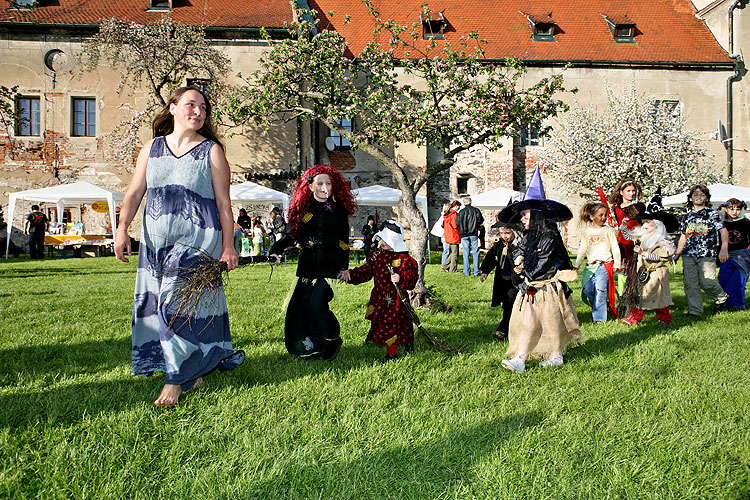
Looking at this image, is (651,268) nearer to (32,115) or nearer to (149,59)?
(149,59)

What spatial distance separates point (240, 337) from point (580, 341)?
141 inches

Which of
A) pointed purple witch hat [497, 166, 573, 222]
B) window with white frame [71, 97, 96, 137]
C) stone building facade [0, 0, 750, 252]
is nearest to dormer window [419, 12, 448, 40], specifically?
stone building facade [0, 0, 750, 252]

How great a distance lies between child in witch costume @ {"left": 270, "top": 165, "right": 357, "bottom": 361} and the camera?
516 cm

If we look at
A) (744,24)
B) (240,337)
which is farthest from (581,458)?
(744,24)

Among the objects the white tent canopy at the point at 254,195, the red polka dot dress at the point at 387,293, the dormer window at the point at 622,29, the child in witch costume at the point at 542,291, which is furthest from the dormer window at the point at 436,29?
the red polka dot dress at the point at 387,293

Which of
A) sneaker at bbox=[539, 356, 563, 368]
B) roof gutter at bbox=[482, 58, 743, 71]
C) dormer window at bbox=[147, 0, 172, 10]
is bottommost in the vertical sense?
sneaker at bbox=[539, 356, 563, 368]

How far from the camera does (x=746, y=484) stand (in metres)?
2.85

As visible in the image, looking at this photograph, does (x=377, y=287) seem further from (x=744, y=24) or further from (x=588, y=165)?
(x=744, y=24)

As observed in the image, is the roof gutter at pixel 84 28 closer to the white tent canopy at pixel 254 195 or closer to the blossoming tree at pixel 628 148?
the white tent canopy at pixel 254 195

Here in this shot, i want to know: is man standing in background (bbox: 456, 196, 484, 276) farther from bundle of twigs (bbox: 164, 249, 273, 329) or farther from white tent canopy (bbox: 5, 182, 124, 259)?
white tent canopy (bbox: 5, 182, 124, 259)

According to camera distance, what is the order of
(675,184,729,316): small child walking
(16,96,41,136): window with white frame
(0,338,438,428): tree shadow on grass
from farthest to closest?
(16,96,41,136): window with white frame, (675,184,729,316): small child walking, (0,338,438,428): tree shadow on grass

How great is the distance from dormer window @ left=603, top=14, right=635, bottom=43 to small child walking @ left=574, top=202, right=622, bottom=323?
2363 centimetres

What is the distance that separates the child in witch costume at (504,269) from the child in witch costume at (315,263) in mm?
1890

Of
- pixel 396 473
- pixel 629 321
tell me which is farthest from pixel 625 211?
pixel 396 473
